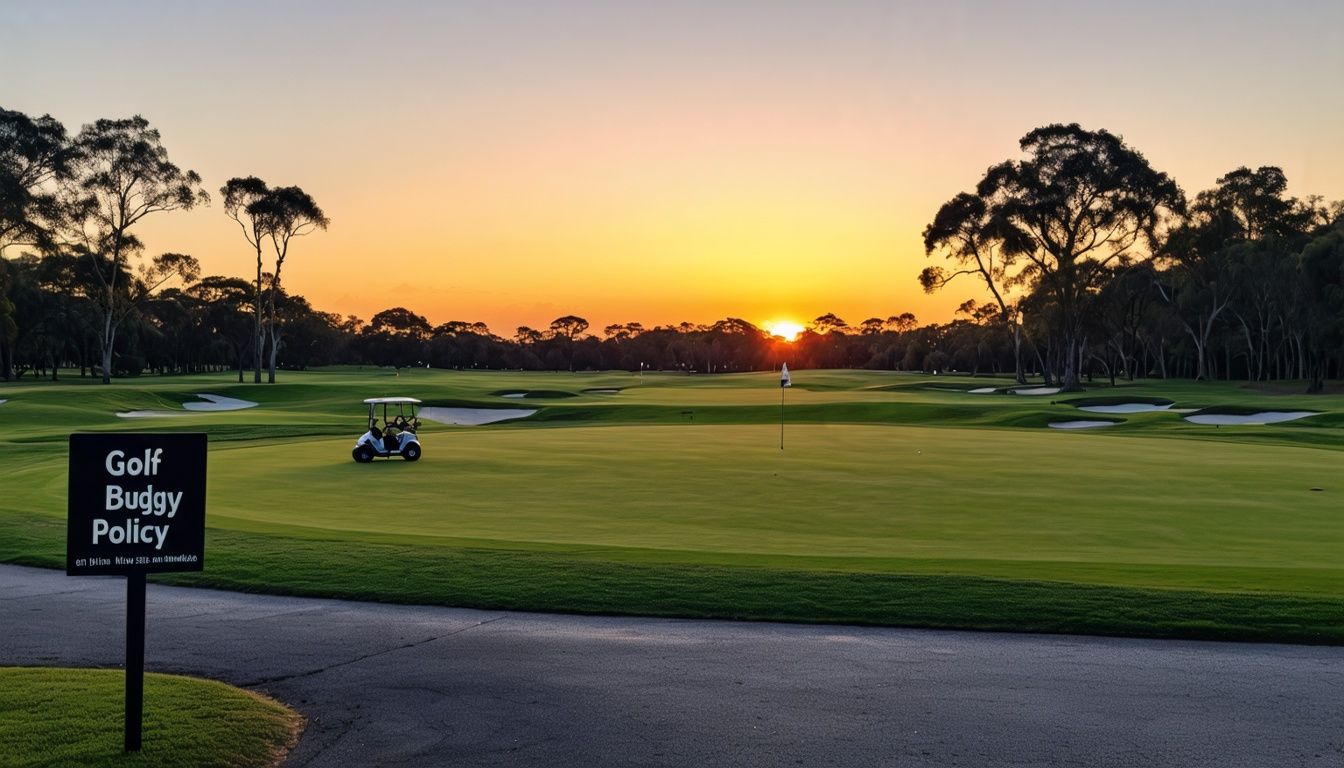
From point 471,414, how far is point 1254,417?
41.9m

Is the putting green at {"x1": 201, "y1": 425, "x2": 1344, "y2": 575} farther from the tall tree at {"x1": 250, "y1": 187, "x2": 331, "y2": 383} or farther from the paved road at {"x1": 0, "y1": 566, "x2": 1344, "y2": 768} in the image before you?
the tall tree at {"x1": 250, "y1": 187, "x2": 331, "y2": 383}

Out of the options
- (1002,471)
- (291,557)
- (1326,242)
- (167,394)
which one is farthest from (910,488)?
(1326,242)

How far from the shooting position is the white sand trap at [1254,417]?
5197 cm

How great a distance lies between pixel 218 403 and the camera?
221 ft

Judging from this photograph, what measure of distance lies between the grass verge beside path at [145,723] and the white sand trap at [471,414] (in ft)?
157

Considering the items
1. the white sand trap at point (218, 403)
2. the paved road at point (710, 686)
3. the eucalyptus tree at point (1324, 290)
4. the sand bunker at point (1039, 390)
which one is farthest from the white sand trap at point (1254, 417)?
the white sand trap at point (218, 403)

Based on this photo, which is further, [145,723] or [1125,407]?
[1125,407]

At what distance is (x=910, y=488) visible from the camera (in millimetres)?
23484

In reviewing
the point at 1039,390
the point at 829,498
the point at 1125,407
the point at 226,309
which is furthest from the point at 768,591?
the point at 226,309

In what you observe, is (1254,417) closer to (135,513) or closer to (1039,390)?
(1039,390)

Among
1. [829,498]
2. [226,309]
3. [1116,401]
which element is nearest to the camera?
[829,498]

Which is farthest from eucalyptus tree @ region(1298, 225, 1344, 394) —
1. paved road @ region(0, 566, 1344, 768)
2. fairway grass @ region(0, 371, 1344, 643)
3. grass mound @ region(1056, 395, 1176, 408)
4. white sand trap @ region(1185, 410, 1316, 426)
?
paved road @ region(0, 566, 1344, 768)

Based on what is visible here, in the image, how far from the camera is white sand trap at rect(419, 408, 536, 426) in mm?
57094

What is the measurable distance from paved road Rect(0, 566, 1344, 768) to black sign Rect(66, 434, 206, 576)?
1716 mm
